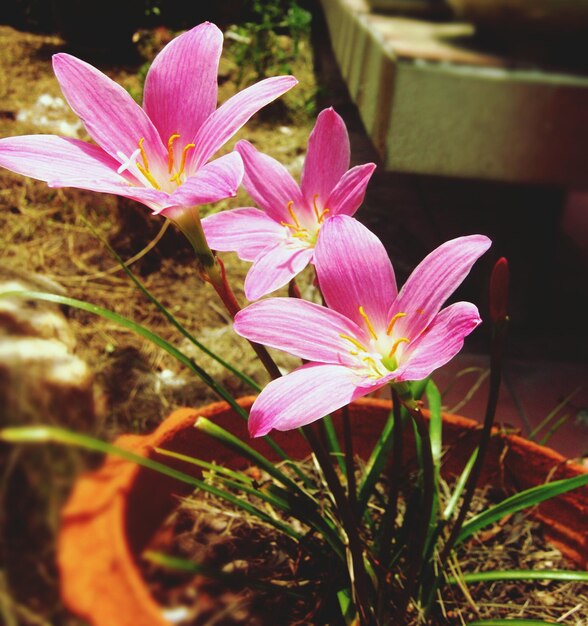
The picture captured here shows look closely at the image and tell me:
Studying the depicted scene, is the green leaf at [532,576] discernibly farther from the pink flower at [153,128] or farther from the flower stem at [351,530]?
the pink flower at [153,128]

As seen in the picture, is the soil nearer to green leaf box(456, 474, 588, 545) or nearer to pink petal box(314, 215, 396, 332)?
green leaf box(456, 474, 588, 545)

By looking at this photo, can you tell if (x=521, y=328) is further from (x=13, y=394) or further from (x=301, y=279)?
(x=13, y=394)

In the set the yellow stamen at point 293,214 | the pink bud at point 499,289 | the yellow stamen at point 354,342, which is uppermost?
the pink bud at point 499,289

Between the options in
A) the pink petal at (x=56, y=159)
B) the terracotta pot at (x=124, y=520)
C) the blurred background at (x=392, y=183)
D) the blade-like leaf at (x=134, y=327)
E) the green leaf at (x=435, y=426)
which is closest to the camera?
the terracotta pot at (x=124, y=520)

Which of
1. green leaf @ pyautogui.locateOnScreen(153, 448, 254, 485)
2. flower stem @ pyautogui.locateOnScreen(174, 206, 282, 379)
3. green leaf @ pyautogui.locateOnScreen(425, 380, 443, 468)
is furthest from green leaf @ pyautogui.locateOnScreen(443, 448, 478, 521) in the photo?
flower stem @ pyautogui.locateOnScreen(174, 206, 282, 379)

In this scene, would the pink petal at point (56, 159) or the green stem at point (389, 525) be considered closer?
the pink petal at point (56, 159)

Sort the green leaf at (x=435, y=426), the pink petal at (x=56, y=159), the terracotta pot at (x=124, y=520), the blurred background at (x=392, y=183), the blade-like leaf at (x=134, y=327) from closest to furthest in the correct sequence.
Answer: the terracotta pot at (x=124, y=520), the pink petal at (x=56, y=159), the blade-like leaf at (x=134, y=327), the green leaf at (x=435, y=426), the blurred background at (x=392, y=183)

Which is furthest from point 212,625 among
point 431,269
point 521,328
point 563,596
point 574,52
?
point 521,328

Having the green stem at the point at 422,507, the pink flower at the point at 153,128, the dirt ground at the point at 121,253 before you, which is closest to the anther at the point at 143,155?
the pink flower at the point at 153,128
